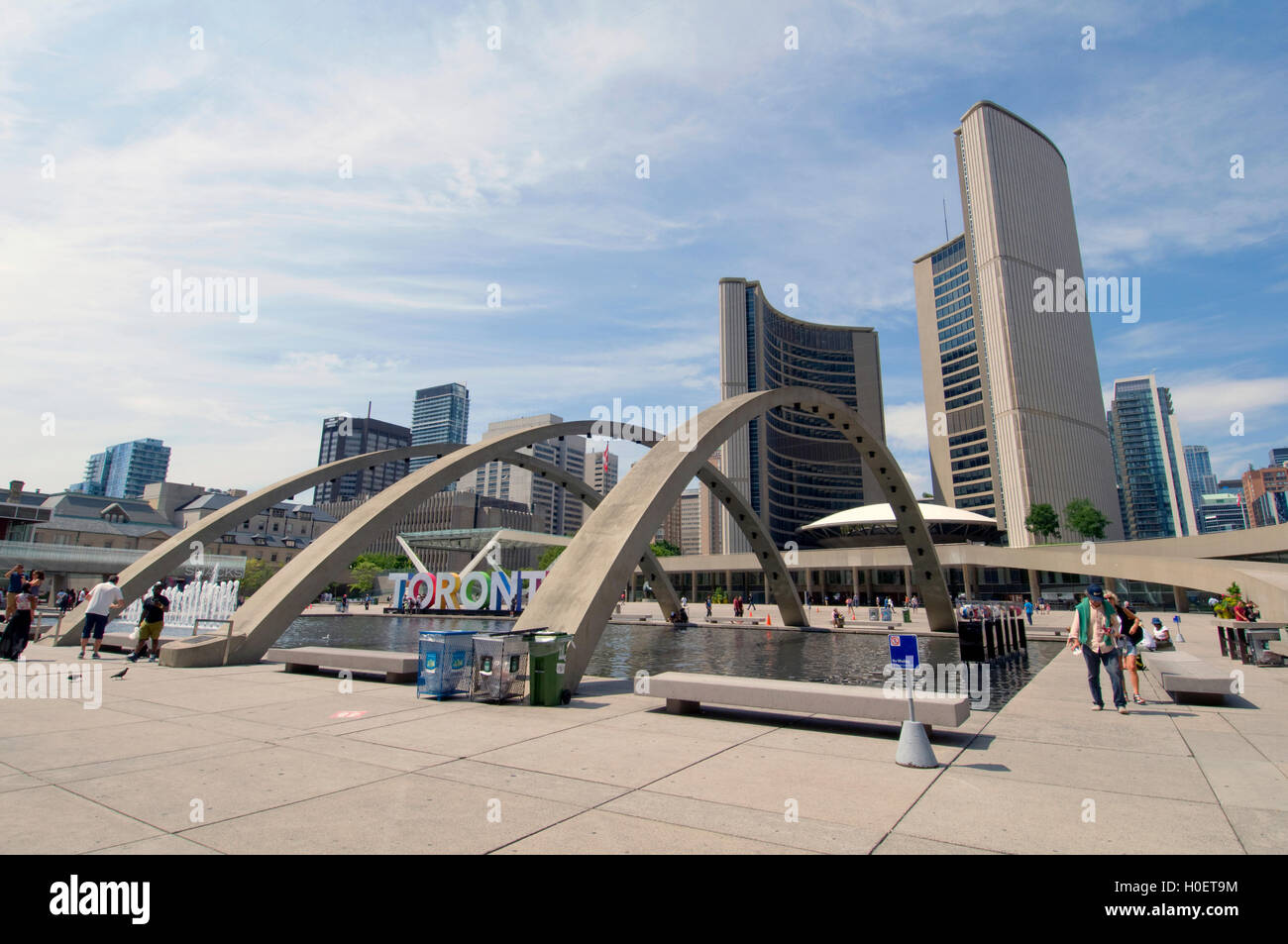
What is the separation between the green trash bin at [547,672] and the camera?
10.1 metres

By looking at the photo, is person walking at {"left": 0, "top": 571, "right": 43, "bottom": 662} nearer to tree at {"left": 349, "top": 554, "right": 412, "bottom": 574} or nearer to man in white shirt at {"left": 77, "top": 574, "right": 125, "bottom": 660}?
man in white shirt at {"left": 77, "top": 574, "right": 125, "bottom": 660}

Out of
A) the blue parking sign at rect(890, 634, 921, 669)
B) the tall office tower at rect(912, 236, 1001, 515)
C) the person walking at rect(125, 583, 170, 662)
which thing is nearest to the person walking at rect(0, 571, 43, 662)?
the person walking at rect(125, 583, 170, 662)

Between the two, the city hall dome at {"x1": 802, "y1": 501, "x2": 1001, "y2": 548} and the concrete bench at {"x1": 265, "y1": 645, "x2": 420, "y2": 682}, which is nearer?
the concrete bench at {"x1": 265, "y1": 645, "x2": 420, "y2": 682}

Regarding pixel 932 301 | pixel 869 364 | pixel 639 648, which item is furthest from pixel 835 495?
pixel 639 648

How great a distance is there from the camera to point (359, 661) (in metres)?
12.6

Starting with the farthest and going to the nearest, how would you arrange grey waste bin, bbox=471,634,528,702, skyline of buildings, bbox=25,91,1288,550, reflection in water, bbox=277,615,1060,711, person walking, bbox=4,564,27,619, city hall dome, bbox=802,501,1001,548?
skyline of buildings, bbox=25,91,1288,550
city hall dome, bbox=802,501,1001,548
reflection in water, bbox=277,615,1060,711
person walking, bbox=4,564,27,619
grey waste bin, bbox=471,634,528,702

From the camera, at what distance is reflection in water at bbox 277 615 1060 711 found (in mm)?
16594

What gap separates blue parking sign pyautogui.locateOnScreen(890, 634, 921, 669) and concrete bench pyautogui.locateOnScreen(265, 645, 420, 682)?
856cm

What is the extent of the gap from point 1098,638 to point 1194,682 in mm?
2000

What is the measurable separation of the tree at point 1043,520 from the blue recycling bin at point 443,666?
108151 millimetres

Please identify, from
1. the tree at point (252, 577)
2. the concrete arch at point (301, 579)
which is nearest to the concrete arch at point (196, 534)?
the concrete arch at point (301, 579)

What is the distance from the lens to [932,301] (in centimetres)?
13638

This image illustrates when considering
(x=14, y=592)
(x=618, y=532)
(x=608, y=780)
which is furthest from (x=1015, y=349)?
(x=14, y=592)
